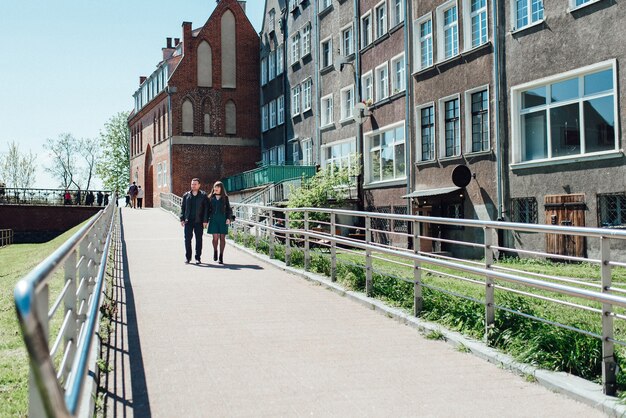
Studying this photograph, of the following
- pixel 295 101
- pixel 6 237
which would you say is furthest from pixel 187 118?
pixel 6 237

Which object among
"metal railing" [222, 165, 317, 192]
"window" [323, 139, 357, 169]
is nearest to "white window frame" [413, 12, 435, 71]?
"window" [323, 139, 357, 169]

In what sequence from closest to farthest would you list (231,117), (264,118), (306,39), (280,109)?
1. (306,39)
2. (280,109)
3. (264,118)
4. (231,117)

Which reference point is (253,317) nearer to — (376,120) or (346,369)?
(346,369)

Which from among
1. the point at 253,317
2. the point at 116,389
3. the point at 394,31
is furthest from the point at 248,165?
the point at 116,389

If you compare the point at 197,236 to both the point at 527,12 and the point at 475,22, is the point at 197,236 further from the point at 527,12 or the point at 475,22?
the point at 475,22

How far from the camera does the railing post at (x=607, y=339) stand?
5301 millimetres

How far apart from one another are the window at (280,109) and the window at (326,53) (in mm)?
7723

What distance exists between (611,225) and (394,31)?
517 inches

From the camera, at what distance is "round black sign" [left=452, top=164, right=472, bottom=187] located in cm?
2136

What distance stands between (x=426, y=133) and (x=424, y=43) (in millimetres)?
3117

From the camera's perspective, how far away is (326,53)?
34.9 meters

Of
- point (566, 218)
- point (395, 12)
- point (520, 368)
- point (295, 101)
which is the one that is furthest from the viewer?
point (295, 101)

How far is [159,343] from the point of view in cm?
745

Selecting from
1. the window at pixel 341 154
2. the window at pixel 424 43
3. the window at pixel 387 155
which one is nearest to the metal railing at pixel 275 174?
the window at pixel 341 154
